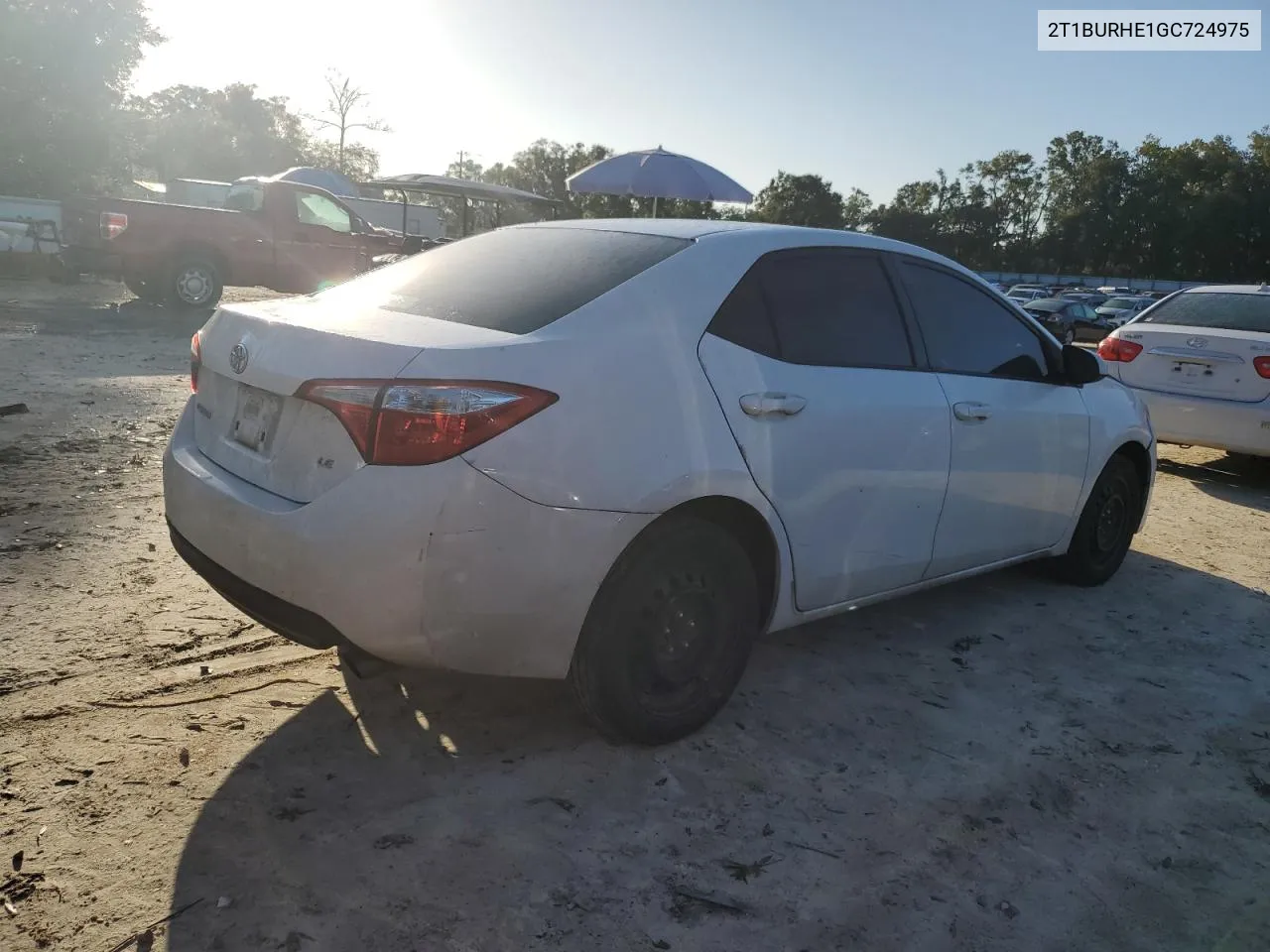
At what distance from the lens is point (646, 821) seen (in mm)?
2629

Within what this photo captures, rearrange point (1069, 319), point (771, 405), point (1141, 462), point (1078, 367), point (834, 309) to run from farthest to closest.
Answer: point (1069, 319) < point (1141, 462) < point (1078, 367) < point (834, 309) < point (771, 405)

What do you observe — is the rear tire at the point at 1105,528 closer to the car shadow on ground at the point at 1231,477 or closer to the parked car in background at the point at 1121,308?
the car shadow on ground at the point at 1231,477

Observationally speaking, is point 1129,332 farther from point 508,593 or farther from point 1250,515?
point 508,593

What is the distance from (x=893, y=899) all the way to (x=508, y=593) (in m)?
1.22

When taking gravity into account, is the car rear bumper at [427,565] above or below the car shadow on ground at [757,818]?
above

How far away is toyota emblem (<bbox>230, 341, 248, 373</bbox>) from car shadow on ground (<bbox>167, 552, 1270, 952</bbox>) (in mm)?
1085

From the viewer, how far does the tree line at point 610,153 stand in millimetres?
24875

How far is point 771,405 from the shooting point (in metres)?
3.01

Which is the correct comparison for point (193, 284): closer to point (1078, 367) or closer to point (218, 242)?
point (218, 242)

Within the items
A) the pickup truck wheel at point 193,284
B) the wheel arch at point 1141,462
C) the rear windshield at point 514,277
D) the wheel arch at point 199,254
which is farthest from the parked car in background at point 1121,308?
the rear windshield at point 514,277

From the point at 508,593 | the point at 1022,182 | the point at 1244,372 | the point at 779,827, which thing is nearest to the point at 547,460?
the point at 508,593

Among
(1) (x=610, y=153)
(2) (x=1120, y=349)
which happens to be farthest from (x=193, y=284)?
(1) (x=610, y=153)

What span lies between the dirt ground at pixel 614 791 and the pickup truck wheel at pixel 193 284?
372 inches

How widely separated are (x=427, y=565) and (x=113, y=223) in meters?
12.0
